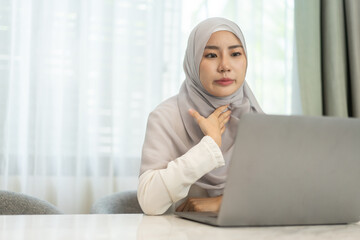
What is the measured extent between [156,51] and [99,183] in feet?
2.60

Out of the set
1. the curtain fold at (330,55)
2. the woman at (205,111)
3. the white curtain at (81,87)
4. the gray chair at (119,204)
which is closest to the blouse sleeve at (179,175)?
the woman at (205,111)

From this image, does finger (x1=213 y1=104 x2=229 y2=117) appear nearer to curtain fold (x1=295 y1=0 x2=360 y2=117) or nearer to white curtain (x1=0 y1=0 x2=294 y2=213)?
white curtain (x1=0 y1=0 x2=294 y2=213)

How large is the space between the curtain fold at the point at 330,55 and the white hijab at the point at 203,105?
147 cm

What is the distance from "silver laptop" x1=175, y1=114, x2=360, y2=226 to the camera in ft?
2.60

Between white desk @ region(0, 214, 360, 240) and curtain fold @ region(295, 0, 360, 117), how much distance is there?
1.92 metres

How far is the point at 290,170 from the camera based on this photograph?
84cm

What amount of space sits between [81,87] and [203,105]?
1192mm

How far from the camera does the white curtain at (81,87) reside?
240cm

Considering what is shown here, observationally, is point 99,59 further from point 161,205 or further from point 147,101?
point 161,205

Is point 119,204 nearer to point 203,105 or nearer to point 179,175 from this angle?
point 203,105

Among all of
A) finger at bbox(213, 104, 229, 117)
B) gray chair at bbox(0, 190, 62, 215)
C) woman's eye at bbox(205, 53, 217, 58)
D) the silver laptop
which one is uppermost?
woman's eye at bbox(205, 53, 217, 58)

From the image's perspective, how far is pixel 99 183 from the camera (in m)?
2.47

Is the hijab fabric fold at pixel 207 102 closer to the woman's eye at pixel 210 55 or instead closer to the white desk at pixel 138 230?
the woman's eye at pixel 210 55

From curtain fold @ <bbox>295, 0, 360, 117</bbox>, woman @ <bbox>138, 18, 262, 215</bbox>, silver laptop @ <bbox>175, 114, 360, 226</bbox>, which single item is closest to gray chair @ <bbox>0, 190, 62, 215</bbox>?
woman @ <bbox>138, 18, 262, 215</bbox>
